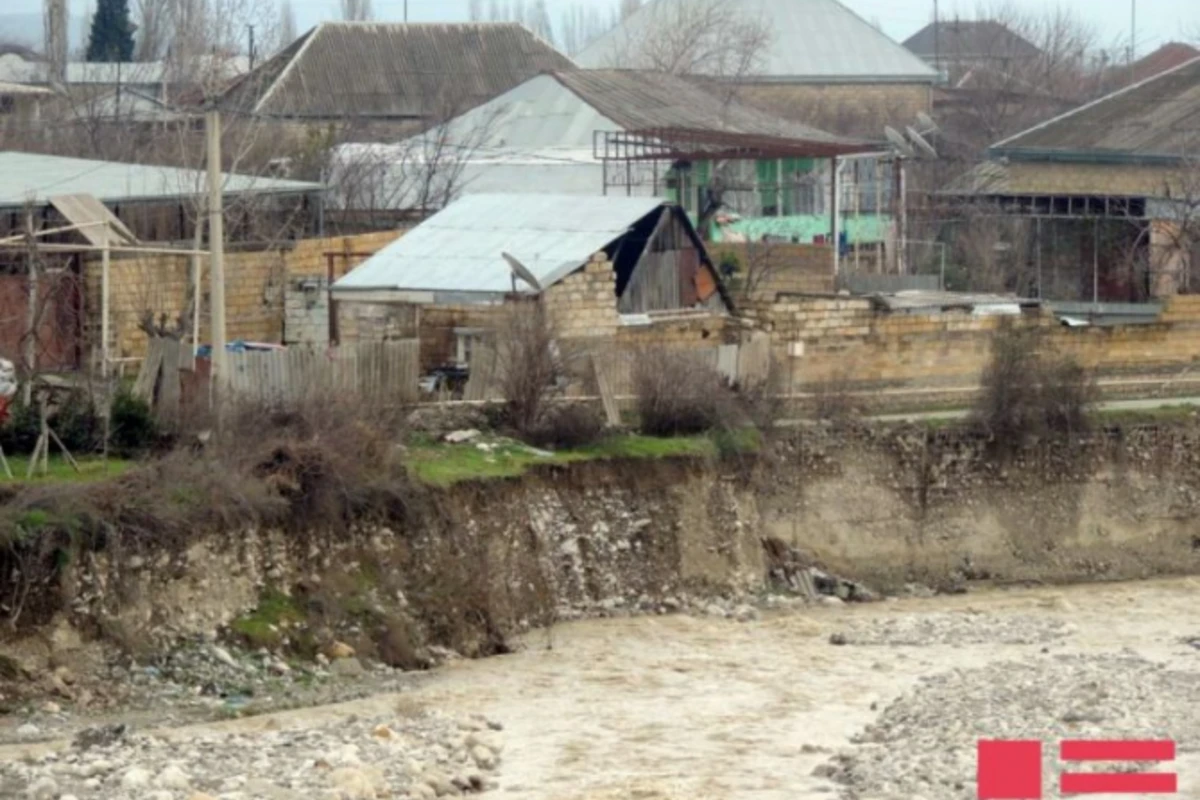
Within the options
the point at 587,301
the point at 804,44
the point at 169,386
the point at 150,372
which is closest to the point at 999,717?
the point at 169,386

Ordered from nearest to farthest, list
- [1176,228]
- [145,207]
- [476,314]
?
[476,314] < [145,207] < [1176,228]

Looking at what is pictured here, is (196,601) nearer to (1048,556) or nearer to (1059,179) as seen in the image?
(1048,556)

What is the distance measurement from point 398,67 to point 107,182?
3081 centimetres

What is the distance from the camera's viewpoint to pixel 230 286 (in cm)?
3553

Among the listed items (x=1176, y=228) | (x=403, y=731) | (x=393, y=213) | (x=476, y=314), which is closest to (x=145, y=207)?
(x=476, y=314)

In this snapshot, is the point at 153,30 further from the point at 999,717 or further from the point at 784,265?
the point at 999,717

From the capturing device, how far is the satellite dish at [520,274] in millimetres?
32969

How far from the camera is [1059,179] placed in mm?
49469

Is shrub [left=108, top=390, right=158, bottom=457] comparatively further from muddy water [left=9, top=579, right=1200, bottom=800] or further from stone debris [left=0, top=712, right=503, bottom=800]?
stone debris [left=0, top=712, right=503, bottom=800]

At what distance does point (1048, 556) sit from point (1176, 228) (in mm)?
13293

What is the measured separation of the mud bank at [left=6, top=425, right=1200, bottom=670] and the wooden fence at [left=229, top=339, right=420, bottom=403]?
2098mm

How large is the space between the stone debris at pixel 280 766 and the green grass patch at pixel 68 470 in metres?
4.18

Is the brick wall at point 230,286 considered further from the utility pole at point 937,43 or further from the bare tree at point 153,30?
the utility pole at point 937,43
